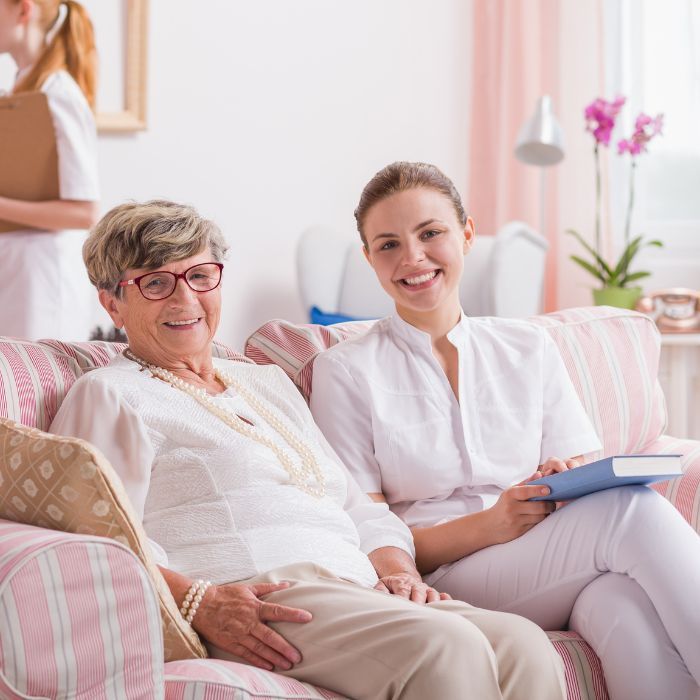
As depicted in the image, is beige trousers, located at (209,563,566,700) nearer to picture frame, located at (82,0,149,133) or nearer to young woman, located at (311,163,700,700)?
young woman, located at (311,163,700,700)

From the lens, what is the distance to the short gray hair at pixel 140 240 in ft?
5.30

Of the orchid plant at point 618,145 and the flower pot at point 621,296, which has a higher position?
the orchid plant at point 618,145

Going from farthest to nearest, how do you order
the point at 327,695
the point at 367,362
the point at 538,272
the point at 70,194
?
the point at 538,272, the point at 70,194, the point at 367,362, the point at 327,695

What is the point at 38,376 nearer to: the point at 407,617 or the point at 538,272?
the point at 407,617

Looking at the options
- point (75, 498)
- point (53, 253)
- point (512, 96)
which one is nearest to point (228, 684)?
point (75, 498)

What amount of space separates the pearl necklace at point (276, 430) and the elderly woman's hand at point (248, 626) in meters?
0.27

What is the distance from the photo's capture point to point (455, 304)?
194cm

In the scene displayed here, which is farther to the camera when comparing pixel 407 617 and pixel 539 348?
pixel 539 348

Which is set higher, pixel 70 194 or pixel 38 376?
pixel 70 194

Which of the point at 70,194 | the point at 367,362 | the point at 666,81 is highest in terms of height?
the point at 666,81

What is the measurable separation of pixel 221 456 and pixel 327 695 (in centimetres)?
38

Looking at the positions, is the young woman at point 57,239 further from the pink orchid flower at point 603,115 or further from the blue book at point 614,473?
the pink orchid flower at point 603,115

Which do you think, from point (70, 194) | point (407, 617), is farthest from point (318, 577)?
point (70, 194)

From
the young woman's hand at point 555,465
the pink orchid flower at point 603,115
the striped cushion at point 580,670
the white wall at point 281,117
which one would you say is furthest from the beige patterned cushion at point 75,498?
the pink orchid flower at point 603,115
